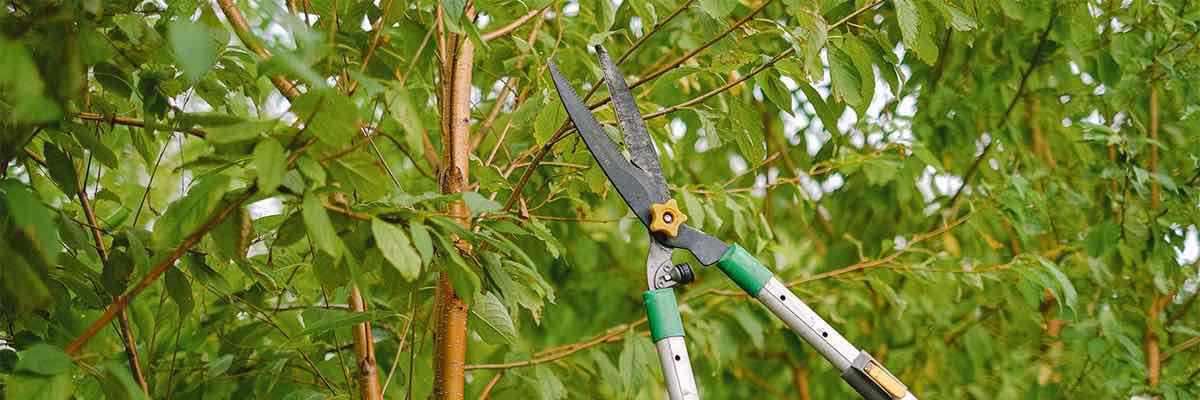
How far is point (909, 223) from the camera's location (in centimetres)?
287

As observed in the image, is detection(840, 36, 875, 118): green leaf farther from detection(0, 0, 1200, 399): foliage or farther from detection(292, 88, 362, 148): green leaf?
detection(292, 88, 362, 148): green leaf

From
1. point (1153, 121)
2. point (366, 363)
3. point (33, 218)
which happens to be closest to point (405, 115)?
point (33, 218)

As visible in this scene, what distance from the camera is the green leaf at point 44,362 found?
979mm

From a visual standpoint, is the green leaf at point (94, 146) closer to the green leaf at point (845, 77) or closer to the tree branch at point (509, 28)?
the tree branch at point (509, 28)

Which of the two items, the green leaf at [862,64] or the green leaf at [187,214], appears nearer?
the green leaf at [187,214]

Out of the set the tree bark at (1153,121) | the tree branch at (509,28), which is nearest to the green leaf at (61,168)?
the tree branch at (509,28)

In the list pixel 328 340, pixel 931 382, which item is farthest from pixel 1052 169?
pixel 328 340

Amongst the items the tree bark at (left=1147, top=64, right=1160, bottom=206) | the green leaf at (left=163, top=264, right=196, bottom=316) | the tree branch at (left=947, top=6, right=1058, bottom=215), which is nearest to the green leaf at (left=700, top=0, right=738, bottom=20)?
the green leaf at (left=163, top=264, right=196, bottom=316)

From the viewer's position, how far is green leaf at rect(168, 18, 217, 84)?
839 millimetres

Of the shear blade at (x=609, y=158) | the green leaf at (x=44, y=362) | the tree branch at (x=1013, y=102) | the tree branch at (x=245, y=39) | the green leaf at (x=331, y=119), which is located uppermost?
the tree branch at (x=1013, y=102)

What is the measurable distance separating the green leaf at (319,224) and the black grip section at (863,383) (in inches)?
26.5

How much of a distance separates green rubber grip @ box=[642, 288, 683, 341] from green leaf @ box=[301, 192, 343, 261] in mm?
463

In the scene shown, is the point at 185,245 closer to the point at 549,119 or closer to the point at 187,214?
the point at 187,214

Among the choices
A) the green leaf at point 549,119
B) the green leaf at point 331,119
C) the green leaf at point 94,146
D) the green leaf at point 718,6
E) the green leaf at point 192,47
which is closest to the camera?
the green leaf at point 192,47
